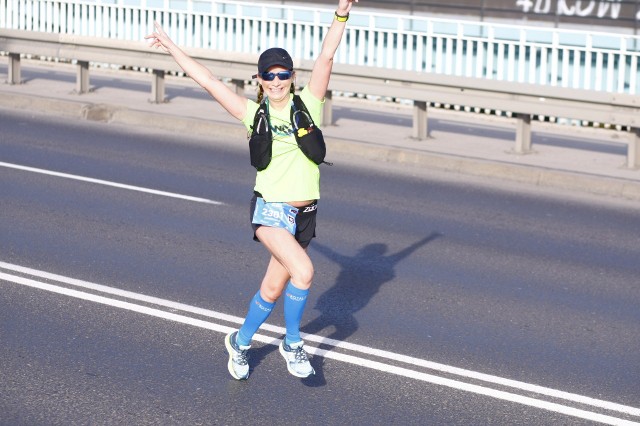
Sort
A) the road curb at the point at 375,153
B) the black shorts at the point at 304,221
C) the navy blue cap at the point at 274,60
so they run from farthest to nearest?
the road curb at the point at 375,153, the black shorts at the point at 304,221, the navy blue cap at the point at 274,60

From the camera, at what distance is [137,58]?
1786cm

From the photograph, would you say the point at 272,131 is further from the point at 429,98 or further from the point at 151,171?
the point at 429,98

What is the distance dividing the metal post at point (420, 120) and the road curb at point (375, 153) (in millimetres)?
875

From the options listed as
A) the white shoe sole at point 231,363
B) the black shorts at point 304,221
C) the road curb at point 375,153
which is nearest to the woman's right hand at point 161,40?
the black shorts at point 304,221

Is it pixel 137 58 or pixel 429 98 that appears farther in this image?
pixel 137 58

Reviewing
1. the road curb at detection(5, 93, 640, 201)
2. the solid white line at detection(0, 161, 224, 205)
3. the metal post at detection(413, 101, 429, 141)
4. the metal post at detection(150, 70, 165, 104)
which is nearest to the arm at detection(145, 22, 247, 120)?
the solid white line at detection(0, 161, 224, 205)

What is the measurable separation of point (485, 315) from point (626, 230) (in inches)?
139

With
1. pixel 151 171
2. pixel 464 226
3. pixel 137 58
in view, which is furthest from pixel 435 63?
pixel 464 226

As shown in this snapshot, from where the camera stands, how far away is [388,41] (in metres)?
19.9

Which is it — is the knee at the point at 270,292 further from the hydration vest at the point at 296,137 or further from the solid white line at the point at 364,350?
the solid white line at the point at 364,350

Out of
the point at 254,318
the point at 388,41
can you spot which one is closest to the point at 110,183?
the point at 254,318

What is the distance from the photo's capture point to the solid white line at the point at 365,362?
246 inches

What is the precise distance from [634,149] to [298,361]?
26.3 ft

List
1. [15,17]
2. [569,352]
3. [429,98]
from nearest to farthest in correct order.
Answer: [569,352]
[429,98]
[15,17]
